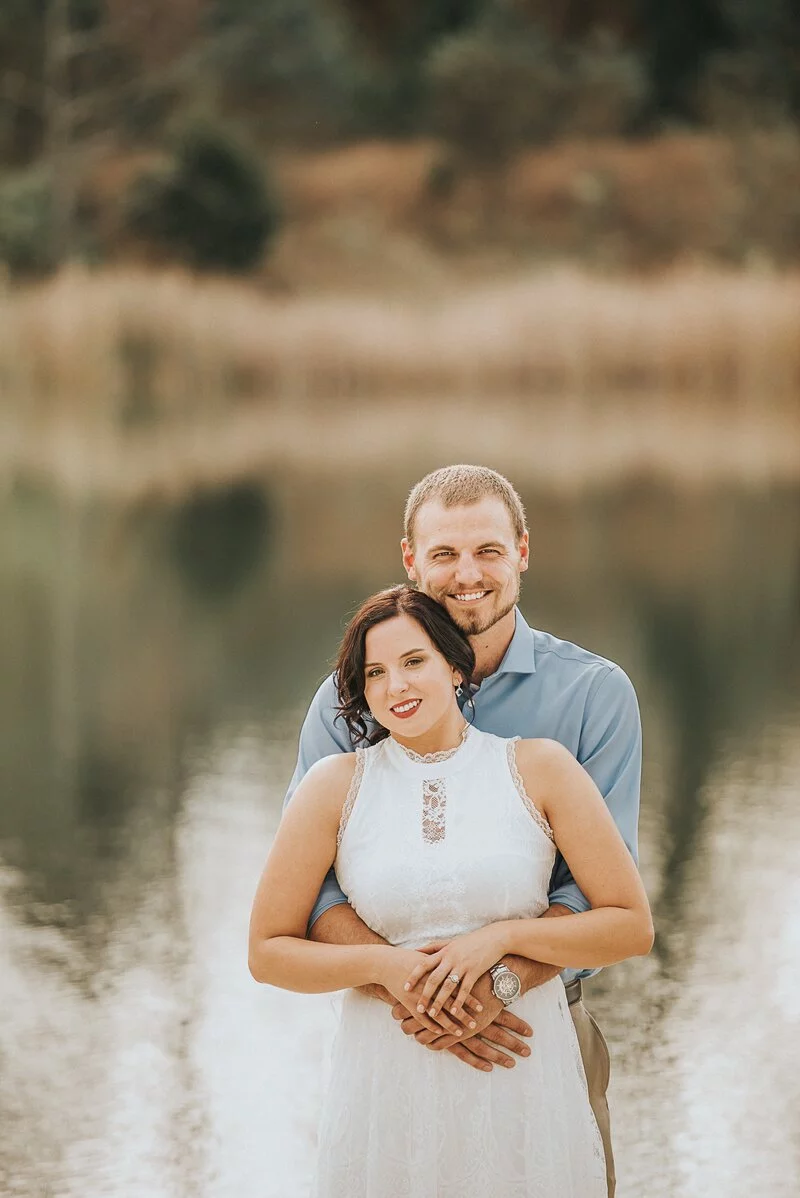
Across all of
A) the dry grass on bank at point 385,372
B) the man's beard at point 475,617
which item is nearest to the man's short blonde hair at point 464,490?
the man's beard at point 475,617

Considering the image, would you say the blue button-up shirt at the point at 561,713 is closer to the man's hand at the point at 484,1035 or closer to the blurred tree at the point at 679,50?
the man's hand at the point at 484,1035

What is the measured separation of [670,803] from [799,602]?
159 inches

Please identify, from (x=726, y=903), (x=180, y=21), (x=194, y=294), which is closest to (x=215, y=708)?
(x=726, y=903)

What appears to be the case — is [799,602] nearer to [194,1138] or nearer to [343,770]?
[194,1138]

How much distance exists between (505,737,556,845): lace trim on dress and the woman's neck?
68 millimetres

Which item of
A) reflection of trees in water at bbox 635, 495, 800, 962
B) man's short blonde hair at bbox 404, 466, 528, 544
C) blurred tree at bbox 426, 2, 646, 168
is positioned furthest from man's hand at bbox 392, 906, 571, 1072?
blurred tree at bbox 426, 2, 646, 168

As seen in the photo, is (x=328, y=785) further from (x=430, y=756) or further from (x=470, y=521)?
(x=470, y=521)

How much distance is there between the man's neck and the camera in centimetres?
234

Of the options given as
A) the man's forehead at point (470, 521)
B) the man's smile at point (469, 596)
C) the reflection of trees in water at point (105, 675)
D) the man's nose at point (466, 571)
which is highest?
the man's forehead at point (470, 521)

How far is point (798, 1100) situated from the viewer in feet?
10.9

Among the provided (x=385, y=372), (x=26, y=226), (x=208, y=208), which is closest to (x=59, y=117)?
(x=26, y=226)

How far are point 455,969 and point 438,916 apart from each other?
0.26 feet

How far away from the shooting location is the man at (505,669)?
7.50 ft

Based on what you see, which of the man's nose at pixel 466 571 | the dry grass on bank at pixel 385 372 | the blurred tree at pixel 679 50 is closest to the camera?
the man's nose at pixel 466 571
